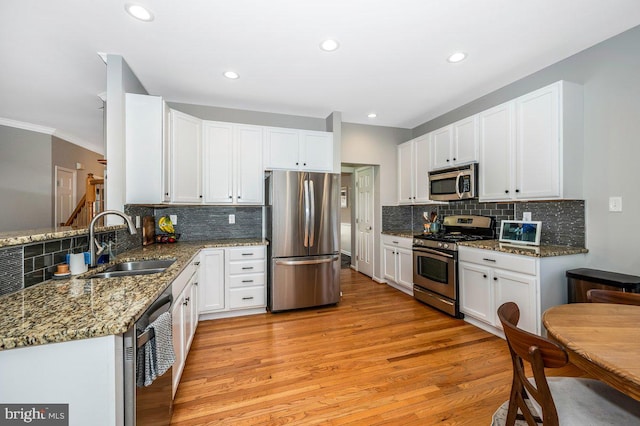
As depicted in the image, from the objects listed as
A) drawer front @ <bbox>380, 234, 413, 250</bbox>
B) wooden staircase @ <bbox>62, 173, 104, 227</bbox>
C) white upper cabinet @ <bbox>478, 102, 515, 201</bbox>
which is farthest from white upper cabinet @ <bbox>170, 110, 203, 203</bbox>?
white upper cabinet @ <bbox>478, 102, 515, 201</bbox>

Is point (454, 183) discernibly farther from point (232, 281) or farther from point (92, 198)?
point (92, 198)

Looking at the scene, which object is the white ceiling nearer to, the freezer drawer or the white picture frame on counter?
the white picture frame on counter

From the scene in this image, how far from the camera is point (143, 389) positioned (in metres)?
1.16

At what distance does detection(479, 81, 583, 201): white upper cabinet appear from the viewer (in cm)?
246

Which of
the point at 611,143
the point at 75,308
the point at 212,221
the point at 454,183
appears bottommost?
the point at 75,308

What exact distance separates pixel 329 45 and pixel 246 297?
9.05 ft

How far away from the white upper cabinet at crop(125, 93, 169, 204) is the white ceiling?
1.36 feet

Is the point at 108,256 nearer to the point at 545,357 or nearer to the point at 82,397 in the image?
the point at 82,397

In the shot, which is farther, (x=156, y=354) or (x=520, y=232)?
(x=520, y=232)

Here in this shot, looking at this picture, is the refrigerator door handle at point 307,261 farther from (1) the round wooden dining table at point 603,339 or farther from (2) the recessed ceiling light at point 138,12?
(2) the recessed ceiling light at point 138,12

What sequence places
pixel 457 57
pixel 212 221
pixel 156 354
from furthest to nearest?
1. pixel 212 221
2. pixel 457 57
3. pixel 156 354

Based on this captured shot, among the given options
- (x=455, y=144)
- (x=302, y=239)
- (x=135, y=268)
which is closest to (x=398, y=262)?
(x=302, y=239)

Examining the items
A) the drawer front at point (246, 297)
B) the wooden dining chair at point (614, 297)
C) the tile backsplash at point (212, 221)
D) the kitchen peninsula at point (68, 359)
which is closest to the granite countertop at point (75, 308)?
the kitchen peninsula at point (68, 359)

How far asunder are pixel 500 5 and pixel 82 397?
10.1 feet
